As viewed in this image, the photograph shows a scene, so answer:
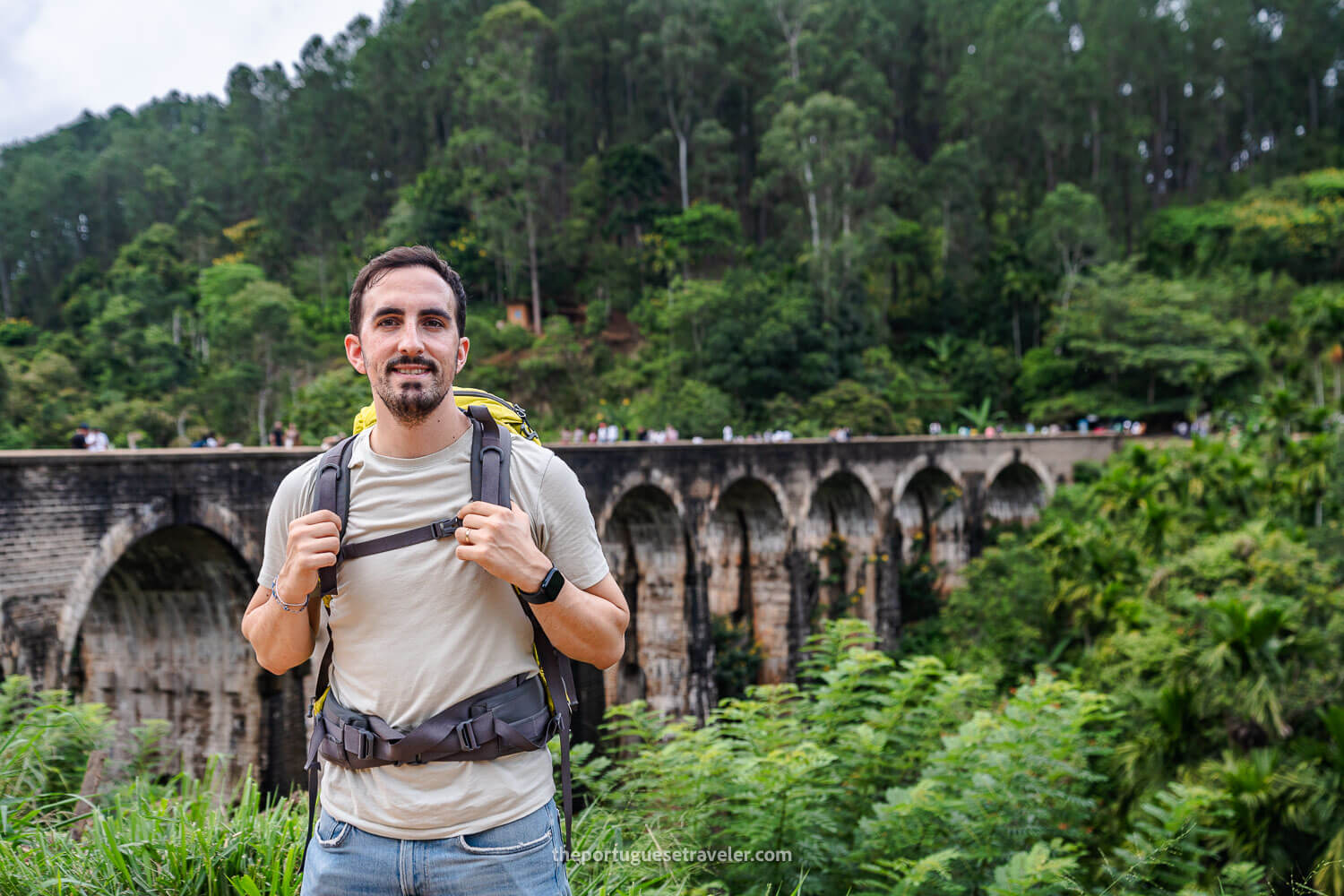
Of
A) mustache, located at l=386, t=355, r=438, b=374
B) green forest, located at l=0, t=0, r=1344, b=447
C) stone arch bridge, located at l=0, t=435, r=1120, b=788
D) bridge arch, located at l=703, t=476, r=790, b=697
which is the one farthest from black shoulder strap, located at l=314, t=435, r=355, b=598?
green forest, located at l=0, t=0, r=1344, b=447

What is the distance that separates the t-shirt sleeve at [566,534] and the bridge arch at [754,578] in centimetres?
1649

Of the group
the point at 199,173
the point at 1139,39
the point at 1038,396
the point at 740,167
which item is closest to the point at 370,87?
the point at 199,173

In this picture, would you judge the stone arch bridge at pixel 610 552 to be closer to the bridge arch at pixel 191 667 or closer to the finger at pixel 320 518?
the bridge arch at pixel 191 667

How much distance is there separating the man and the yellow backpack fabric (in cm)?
10

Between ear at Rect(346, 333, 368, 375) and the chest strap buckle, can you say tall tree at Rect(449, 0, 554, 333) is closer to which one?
ear at Rect(346, 333, 368, 375)

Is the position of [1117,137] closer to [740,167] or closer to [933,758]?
[740,167]

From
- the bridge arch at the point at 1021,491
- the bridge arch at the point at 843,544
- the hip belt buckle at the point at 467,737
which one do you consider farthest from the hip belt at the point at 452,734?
the bridge arch at the point at 1021,491

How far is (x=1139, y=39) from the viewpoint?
4462 centimetres

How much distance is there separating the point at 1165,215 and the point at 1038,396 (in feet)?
45.0

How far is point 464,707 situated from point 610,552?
1398 centimetres

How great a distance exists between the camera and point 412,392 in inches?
72.4

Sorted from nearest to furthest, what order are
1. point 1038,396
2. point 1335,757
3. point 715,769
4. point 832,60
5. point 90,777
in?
point 90,777, point 715,769, point 1335,757, point 1038,396, point 832,60

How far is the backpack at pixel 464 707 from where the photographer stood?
1765mm

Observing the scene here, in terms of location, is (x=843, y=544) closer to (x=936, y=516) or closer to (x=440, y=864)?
(x=936, y=516)
